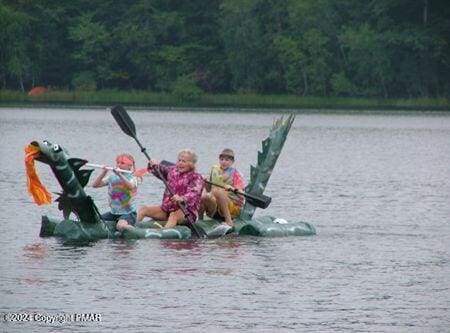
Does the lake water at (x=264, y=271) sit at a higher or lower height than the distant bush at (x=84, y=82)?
higher

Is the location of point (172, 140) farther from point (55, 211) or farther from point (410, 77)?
point (410, 77)

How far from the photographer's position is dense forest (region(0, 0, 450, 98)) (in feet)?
331

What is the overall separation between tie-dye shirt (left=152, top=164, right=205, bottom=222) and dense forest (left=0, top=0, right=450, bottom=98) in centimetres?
7460

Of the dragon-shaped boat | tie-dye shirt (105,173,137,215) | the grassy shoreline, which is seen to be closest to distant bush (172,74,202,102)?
the grassy shoreline

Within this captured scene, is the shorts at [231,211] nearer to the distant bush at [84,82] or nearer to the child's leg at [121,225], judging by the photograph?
the child's leg at [121,225]

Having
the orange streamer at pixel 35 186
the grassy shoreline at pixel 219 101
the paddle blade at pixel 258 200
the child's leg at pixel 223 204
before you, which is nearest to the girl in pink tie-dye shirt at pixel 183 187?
the child's leg at pixel 223 204

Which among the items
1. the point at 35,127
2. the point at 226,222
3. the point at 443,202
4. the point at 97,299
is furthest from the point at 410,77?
the point at 97,299

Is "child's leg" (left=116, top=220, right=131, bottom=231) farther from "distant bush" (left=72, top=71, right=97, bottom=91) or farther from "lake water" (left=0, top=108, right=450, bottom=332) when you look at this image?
"distant bush" (left=72, top=71, right=97, bottom=91)

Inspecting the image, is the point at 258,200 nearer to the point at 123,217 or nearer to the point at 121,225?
the point at 123,217

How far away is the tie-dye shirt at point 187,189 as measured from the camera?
2448 centimetres

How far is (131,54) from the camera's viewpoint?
104 metres

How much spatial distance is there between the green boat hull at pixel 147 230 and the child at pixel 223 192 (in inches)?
7.0

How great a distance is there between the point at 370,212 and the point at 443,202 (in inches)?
135

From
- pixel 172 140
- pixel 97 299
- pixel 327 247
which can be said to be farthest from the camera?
pixel 172 140
